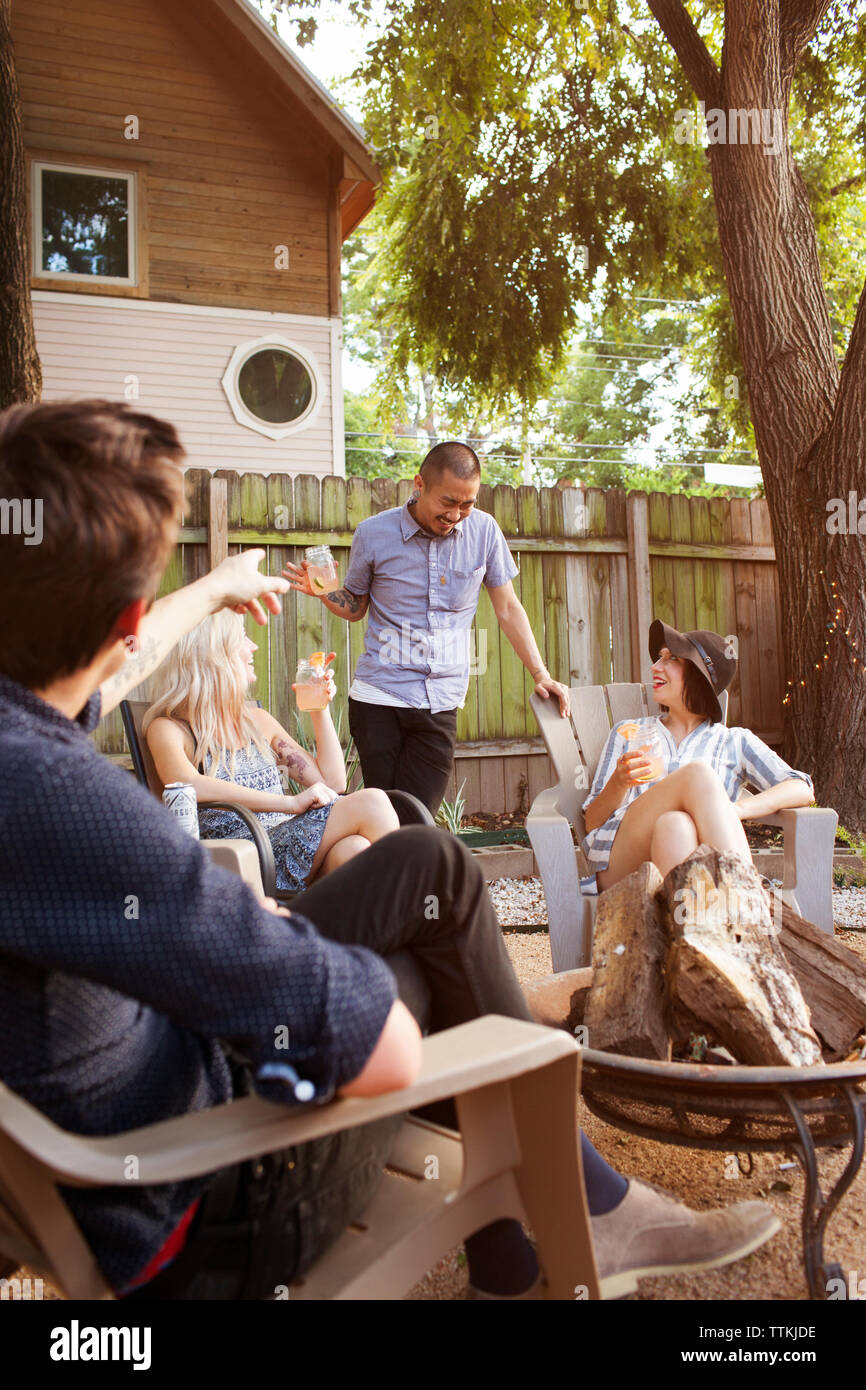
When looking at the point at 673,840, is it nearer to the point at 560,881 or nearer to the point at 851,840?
the point at 560,881

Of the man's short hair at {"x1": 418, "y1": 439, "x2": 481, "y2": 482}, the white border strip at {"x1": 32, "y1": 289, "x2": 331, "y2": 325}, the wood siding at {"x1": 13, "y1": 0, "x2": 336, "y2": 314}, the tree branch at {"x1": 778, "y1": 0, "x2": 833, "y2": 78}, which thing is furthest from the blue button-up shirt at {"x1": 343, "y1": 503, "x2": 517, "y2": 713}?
the wood siding at {"x1": 13, "y1": 0, "x2": 336, "y2": 314}

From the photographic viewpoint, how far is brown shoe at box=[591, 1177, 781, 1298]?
1.57 meters

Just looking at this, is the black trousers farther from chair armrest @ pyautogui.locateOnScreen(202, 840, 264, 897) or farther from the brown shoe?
the brown shoe

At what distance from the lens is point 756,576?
7098 millimetres

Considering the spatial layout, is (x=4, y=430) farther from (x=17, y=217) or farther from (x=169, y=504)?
(x=17, y=217)

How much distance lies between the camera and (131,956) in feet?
3.24

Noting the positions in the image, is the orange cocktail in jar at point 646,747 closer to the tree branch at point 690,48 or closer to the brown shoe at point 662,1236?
the brown shoe at point 662,1236

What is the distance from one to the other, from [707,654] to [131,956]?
2.83 metres

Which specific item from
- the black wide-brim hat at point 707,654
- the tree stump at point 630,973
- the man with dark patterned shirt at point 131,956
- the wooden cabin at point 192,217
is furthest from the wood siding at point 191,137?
the man with dark patterned shirt at point 131,956

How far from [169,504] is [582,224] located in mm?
9457

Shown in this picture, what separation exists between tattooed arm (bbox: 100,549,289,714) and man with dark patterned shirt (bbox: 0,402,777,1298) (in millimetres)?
388

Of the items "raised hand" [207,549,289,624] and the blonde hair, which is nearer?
"raised hand" [207,549,289,624]

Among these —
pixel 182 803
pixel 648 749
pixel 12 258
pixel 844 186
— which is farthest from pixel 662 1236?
pixel 844 186

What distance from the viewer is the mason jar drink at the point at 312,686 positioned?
312cm
